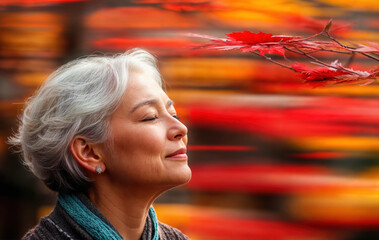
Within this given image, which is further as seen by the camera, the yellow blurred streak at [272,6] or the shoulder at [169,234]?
the yellow blurred streak at [272,6]

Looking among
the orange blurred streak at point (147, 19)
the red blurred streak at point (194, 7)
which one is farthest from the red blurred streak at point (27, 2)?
the red blurred streak at point (194, 7)

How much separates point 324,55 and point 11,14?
1689 millimetres

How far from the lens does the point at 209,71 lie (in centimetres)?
282

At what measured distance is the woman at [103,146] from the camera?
59.6 inches

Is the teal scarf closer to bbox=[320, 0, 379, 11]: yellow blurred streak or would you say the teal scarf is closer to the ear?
the ear

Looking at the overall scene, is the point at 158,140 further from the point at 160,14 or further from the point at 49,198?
the point at 49,198

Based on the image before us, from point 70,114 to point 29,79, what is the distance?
58.8 inches

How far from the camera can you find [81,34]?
284 centimetres

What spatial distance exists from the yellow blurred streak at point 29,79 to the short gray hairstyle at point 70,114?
4.28 feet

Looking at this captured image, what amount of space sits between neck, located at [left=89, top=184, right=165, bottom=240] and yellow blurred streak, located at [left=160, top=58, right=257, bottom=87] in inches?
49.8

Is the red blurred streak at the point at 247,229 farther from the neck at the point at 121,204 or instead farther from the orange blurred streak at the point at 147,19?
the neck at the point at 121,204

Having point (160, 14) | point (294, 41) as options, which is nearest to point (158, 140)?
point (294, 41)

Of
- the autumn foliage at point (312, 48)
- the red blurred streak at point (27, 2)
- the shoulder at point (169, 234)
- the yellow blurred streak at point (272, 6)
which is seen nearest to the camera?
the autumn foliage at point (312, 48)

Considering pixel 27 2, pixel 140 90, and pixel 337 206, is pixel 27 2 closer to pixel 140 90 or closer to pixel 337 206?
pixel 140 90
